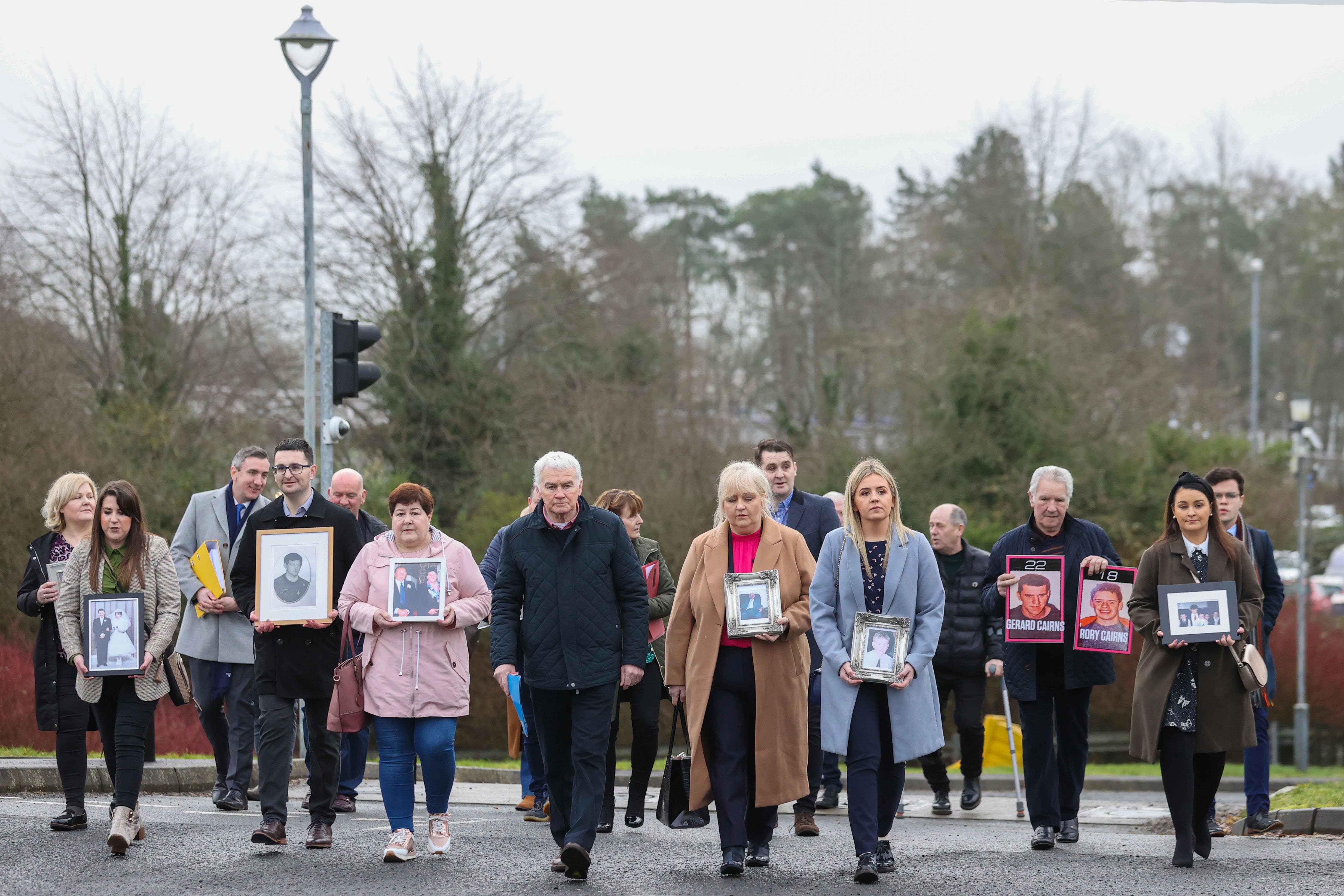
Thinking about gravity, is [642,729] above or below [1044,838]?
above

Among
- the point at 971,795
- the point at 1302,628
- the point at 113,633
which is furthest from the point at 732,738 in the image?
the point at 1302,628

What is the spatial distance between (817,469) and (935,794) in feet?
54.5

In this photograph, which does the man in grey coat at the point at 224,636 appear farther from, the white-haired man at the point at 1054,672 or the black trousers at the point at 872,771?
the white-haired man at the point at 1054,672

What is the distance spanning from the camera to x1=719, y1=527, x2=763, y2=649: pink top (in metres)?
7.58

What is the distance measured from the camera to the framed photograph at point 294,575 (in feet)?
26.6

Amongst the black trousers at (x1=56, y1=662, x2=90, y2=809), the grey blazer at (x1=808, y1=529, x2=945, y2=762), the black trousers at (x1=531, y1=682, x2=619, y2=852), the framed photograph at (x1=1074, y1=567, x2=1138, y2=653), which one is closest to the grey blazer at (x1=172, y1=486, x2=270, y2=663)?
the black trousers at (x1=56, y1=662, x2=90, y2=809)

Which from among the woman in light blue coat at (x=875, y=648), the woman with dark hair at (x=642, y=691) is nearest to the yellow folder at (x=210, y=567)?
the woman with dark hair at (x=642, y=691)

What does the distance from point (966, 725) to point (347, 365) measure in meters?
5.79

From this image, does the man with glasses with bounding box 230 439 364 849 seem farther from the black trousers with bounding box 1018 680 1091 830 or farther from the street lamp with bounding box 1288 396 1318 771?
the street lamp with bounding box 1288 396 1318 771

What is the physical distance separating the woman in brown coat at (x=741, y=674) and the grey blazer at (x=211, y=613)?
138 inches

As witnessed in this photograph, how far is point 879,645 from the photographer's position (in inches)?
297

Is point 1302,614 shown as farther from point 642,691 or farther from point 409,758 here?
point 409,758

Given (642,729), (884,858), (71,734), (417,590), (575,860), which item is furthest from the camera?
(642,729)

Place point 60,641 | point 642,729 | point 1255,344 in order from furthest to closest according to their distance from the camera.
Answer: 1. point 1255,344
2. point 642,729
3. point 60,641
